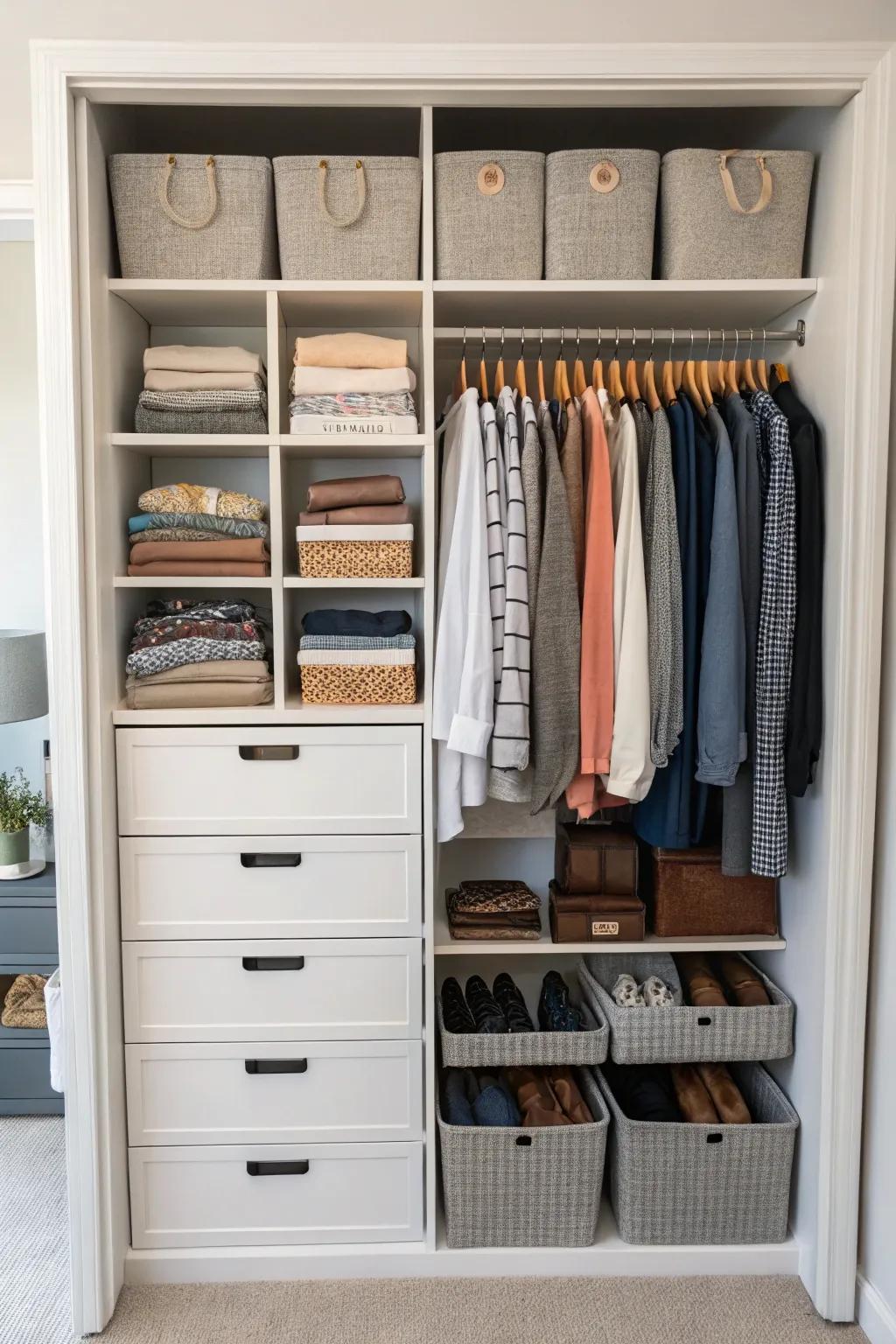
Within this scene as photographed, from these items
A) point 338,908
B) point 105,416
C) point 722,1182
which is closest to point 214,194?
point 105,416

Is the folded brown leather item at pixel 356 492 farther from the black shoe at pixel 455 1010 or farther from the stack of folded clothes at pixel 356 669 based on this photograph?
the black shoe at pixel 455 1010

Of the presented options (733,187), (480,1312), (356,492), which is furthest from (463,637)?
(480,1312)

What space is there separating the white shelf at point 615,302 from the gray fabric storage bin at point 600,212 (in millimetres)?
32

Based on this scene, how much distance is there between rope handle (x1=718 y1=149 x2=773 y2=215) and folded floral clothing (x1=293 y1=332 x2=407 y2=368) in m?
0.70

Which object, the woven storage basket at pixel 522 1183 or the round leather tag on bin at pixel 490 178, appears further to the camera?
the woven storage basket at pixel 522 1183

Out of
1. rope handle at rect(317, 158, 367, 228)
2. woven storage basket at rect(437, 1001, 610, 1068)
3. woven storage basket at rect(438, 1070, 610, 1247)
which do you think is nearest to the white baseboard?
woven storage basket at rect(438, 1070, 610, 1247)

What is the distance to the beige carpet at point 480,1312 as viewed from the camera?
1905mm

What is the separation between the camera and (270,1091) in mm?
2043

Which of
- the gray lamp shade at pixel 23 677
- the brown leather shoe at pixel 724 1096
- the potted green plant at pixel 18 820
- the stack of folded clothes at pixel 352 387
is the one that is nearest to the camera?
the stack of folded clothes at pixel 352 387

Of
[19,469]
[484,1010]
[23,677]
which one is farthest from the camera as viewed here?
[19,469]

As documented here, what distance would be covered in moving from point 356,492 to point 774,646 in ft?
2.96

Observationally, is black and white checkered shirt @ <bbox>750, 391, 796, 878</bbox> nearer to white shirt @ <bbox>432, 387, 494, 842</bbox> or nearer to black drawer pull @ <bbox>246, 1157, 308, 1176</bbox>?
white shirt @ <bbox>432, 387, 494, 842</bbox>

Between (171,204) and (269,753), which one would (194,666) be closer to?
(269,753)

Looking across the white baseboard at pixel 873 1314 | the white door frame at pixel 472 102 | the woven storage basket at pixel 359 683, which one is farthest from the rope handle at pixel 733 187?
the white baseboard at pixel 873 1314
